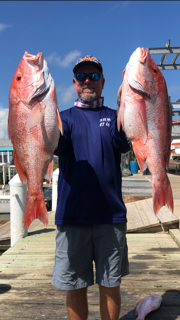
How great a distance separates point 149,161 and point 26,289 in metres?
2.22

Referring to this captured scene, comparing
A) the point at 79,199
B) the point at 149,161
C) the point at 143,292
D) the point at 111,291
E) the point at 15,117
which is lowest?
the point at 143,292

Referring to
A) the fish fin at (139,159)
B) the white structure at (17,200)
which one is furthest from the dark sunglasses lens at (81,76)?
the white structure at (17,200)

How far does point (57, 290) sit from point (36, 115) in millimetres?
2203

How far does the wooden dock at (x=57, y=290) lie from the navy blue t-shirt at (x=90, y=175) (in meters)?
1.17

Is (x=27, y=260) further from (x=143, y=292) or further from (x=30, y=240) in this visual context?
(x=143, y=292)

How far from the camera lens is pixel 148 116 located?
5.73 feet

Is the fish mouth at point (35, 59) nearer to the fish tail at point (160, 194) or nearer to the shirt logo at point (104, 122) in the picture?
the shirt logo at point (104, 122)

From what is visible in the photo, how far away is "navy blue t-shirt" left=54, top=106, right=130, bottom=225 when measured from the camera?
2.00 m

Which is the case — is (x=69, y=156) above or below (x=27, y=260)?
above

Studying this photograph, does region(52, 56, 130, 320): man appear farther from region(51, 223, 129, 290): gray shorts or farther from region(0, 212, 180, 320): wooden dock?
region(0, 212, 180, 320): wooden dock

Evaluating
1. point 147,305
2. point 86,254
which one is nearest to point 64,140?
point 86,254

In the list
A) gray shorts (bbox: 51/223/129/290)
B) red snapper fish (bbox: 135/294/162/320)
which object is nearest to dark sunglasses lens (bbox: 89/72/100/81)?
gray shorts (bbox: 51/223/129/290)

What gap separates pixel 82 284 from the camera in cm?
203

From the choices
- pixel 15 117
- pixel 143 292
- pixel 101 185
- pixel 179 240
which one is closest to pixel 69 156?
pixel 101 185
